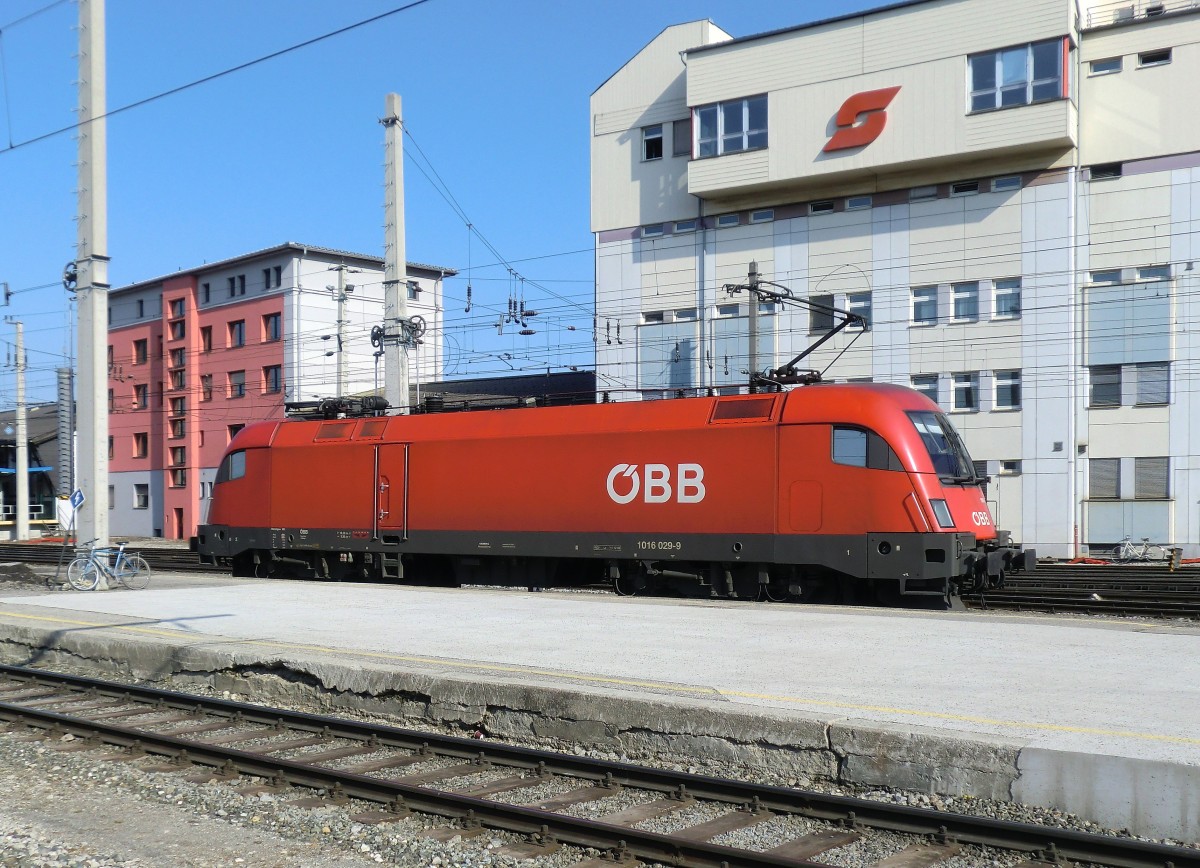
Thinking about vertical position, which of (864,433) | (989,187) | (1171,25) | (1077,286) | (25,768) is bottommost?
(25,768)

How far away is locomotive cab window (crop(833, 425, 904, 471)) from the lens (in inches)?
582

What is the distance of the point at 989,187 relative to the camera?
104ft

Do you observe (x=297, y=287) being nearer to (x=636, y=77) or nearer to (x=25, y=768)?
(x=636, y=77)

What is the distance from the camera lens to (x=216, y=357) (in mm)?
53469

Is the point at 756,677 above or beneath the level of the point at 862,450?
beneath

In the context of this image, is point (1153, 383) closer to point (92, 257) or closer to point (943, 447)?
point (943, 447)

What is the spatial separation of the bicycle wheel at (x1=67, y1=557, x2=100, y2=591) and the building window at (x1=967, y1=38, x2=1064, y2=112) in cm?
2524

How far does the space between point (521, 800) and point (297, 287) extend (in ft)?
149

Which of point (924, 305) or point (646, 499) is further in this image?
point (924, 305)

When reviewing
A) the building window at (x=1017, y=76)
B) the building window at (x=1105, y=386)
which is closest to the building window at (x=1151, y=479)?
the building window at (x=1105, y=386)

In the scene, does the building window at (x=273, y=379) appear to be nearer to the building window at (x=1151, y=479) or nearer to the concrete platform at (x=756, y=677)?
the building window at (x=1151, y=479)

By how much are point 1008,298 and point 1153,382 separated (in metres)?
4.42

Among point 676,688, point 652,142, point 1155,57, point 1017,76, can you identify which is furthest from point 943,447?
point 652,142

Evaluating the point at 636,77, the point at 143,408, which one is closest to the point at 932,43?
the point at 636,77
